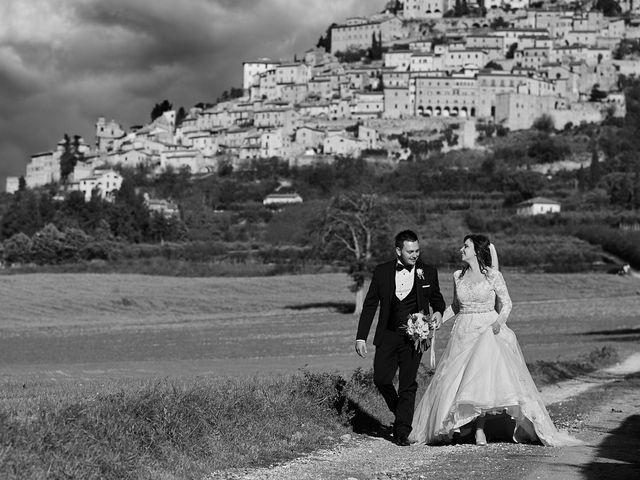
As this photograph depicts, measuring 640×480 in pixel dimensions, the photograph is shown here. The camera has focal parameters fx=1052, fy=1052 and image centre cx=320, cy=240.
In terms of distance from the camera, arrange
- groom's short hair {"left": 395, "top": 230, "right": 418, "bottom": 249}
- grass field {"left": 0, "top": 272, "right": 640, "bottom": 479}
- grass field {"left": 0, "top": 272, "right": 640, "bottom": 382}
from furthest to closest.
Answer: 1. grass field {"left": 0, "top": 272, "right": 640, "bottom": 382}
2. groom's short hair {"left": 395, "top": 230, "right": 418, "bottom": 249}
3. grass field {"left": 0, "top": 272, "right": 640, "bottom": 479}

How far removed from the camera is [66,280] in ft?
206

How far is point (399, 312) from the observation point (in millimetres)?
10898

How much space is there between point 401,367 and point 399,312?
0.58 metres

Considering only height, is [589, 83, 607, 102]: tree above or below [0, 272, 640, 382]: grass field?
above

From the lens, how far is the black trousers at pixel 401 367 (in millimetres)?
10805

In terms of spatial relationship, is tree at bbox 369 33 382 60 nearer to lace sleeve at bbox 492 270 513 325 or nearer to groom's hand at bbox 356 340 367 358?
lace sleeve at bbox 492 270 513 325

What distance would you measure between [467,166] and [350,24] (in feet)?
223

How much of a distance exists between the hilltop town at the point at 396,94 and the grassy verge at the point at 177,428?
430 feet

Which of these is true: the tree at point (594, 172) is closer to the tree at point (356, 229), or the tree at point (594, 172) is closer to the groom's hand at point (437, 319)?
the tree at point (356, 229)

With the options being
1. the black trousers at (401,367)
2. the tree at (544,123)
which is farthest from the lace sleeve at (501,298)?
the tree at (544,123)

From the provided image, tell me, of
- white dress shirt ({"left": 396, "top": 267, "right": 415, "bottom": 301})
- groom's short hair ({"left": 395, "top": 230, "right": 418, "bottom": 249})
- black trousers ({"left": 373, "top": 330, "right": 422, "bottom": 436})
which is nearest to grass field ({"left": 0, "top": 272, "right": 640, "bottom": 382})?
black trousers ({"left": 373, "top": 330, "right": 422, "bottom": 436})

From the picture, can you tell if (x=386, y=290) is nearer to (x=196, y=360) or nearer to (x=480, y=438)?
(x=480, y=438)

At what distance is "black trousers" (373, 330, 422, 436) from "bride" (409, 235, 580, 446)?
24 cm

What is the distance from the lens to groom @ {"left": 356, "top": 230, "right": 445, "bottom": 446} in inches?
426
